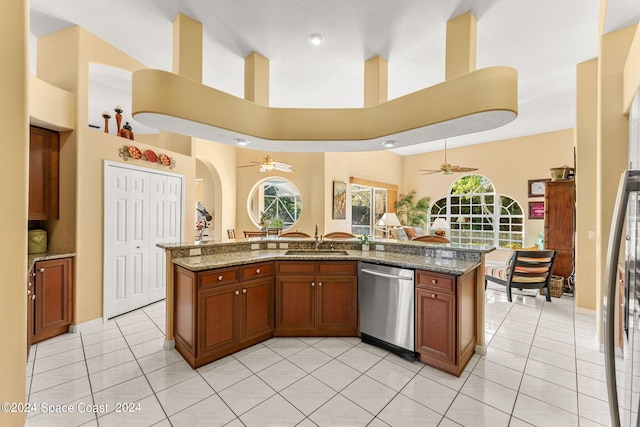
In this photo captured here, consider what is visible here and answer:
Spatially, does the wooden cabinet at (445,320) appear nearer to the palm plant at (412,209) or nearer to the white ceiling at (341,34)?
the white ceiling at (341,34)

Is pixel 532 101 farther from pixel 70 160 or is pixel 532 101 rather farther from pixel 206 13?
pixel 70 160

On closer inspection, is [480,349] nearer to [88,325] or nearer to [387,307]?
[387,307]

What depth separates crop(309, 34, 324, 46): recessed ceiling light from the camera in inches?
117

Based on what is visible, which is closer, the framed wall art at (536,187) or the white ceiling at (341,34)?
the white ceiling at (341,34)

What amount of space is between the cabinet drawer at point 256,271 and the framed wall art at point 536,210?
707cm

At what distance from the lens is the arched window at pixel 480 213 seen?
24.1 ft

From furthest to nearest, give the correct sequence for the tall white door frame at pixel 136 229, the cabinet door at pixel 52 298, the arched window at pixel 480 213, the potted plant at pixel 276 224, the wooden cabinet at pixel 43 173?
1. the arched window at pixel 480 213
2. the potted plant at pixel 276 224
3. the tall white door frame at pixel 136 229
4. the wooden cabinet at pixel 43 173
5. the cabinet door at pixel 52 298

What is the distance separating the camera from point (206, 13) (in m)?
2.67

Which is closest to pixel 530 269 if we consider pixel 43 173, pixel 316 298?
pixel 316 298

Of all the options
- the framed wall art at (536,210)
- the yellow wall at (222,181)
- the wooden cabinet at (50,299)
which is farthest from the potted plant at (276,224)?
the framed wall art at (536,210)

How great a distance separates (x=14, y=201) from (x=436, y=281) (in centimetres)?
310

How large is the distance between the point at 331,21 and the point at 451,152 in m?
6.69

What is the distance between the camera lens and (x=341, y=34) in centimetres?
294

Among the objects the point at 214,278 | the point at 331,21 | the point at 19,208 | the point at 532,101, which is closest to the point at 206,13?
the point at 331,21
